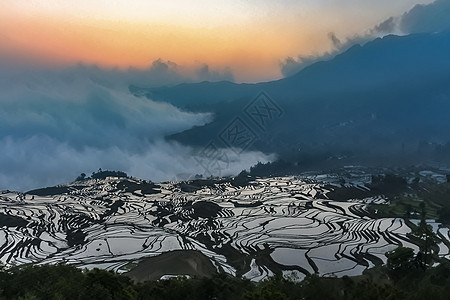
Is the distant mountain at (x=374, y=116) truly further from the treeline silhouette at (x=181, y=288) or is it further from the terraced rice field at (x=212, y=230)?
the treeline silhouette at (x=181, y=288)

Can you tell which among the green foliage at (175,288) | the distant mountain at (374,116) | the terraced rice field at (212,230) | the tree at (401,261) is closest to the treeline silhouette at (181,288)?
the green foliage at (175,288)

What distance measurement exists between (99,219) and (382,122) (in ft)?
421

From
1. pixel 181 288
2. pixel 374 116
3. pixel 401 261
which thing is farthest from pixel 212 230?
pixel 374 116

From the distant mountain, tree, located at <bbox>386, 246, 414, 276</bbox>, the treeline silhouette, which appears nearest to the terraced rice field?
tree, located at <bbox>386, 246, 414, 276</bbox>

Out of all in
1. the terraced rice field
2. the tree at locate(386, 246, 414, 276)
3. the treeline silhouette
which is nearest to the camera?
the treeline silhouette

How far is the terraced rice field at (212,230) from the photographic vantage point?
31.1 meters

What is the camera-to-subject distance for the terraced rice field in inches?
1223

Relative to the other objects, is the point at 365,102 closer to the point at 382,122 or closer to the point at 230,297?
the point at 382,122

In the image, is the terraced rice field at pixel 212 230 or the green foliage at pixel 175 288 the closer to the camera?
the green foliage at pixel 175 288

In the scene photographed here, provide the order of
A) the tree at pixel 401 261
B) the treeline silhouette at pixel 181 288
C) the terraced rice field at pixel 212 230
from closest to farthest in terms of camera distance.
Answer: the treeline silhouette at pixel 181 288
the tree at pixel 401 261
the terraced rice field at pixel 212 230

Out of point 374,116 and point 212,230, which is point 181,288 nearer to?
point 212,230

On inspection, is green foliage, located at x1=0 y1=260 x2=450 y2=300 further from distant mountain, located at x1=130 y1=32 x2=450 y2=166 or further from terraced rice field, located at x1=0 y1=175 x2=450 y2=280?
distant mountain, located at x1=130 y1=32 x2=450 y2=166

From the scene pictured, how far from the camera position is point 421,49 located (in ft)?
643

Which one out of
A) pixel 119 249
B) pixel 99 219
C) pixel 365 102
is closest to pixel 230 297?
pixel 119 249
